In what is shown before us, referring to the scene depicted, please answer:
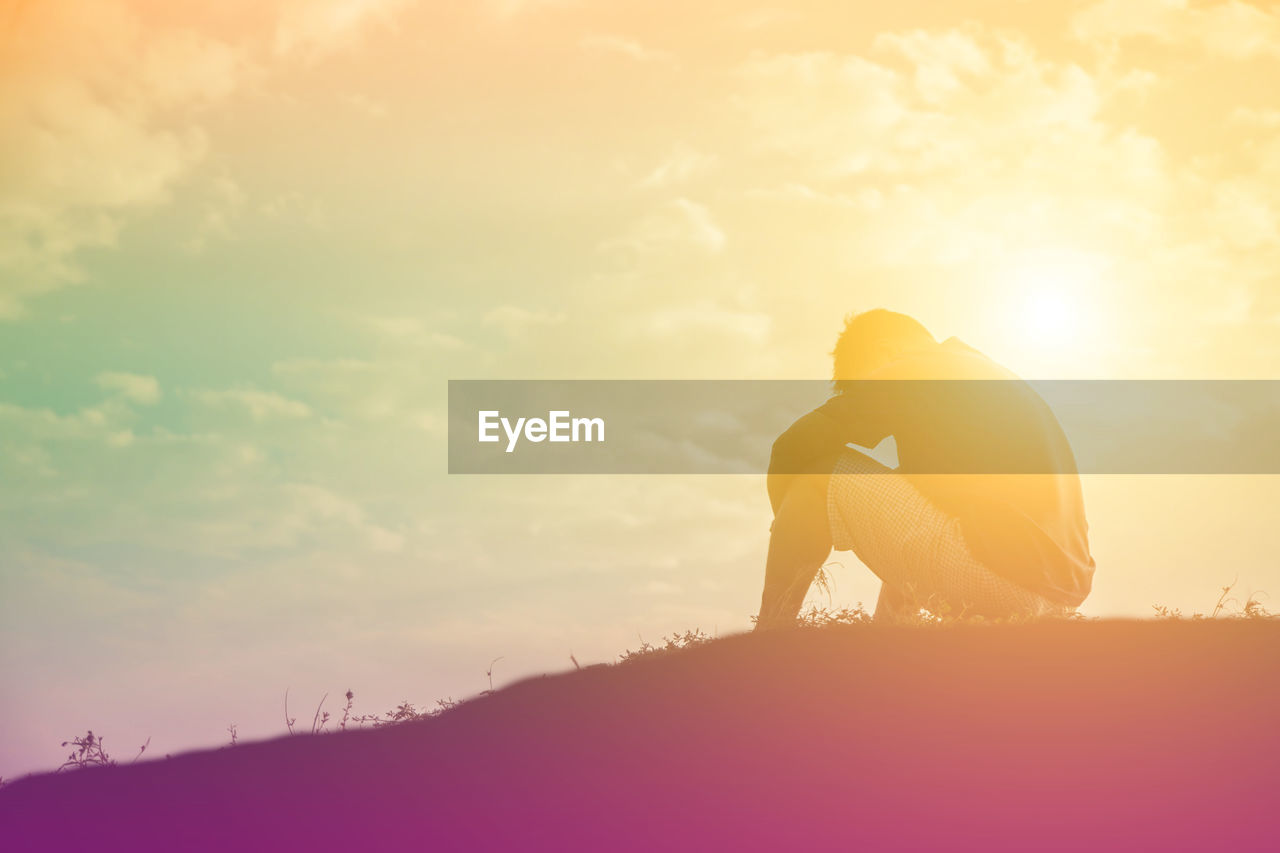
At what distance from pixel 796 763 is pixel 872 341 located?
111 inches

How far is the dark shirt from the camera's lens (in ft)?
17.6

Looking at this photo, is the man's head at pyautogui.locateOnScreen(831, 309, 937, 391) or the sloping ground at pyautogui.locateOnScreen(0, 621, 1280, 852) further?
the man's head at pyautogui.locateOnScreen(831, 309, 937, 391)

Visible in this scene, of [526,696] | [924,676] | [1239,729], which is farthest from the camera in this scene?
[526,696]

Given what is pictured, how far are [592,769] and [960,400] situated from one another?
2.62 m

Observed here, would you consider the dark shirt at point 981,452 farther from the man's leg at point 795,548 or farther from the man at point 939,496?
the man's leg at point 795,548

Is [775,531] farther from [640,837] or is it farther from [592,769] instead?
[640,837]

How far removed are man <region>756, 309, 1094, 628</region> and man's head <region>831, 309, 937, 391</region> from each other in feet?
1.36

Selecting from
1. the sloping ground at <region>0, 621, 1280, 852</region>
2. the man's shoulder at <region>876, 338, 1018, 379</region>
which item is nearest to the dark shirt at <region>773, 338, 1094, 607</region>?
the man's shoulder at <region>876, 338, 1018, 379</region>

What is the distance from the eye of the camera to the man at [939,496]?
5.42 m

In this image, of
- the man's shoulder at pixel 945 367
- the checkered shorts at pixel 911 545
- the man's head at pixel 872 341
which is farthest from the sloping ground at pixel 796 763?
the man's head at pixel 872 341

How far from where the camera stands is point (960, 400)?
5535mm

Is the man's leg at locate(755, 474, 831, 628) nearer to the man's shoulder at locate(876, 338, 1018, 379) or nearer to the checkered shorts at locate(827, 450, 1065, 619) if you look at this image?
the checkered shorts at locate(827, 450, 1065, 619)

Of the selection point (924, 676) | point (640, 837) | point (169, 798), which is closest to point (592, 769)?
point (640, 837)

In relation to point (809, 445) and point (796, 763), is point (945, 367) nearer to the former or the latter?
point (809, 445)
